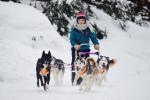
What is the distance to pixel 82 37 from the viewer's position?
8.15 metres

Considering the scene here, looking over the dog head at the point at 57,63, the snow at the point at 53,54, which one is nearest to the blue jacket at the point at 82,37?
the dog head at the point at 57,63

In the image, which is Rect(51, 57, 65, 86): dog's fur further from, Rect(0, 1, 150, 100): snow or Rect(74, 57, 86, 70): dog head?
Rect(74, 57, 86, 70): dog head

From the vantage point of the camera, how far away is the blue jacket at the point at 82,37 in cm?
811

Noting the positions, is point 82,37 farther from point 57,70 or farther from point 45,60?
point 45,60

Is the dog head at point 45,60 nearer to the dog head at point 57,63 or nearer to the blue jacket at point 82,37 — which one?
the dog head at point 57,63

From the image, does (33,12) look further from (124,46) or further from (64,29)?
(124,46)

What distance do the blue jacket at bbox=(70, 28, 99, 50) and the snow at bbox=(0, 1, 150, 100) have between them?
1155 millimetres

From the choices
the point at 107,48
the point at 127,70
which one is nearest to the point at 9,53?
the point at 127,70

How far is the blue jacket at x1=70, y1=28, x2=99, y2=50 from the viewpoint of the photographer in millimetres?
8109

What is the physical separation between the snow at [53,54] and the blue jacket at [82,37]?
3.79 ft

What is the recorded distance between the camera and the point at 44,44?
1166cm

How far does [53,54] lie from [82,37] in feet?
11.2

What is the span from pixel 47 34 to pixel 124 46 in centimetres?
665

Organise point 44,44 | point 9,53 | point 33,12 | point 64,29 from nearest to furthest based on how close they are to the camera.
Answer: point 9,53, point 44,44, point 33,12, point 64,29
